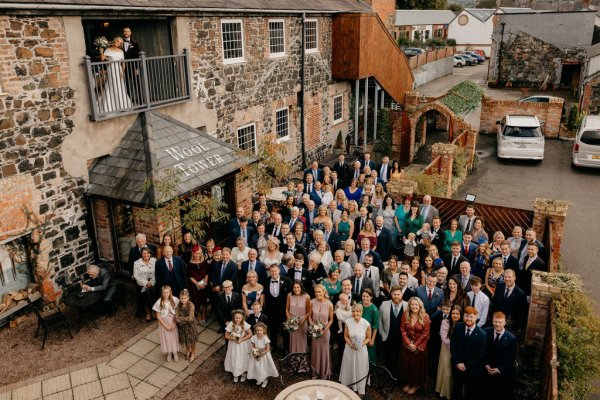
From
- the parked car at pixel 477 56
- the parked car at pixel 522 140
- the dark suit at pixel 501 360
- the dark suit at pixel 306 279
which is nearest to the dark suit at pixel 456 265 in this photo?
the dark suit at pixel 501 360

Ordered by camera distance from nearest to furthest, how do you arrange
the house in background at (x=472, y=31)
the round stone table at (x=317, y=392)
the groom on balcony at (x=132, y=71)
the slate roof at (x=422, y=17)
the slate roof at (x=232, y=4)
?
the round stone table at (x=317, y=392)
the slate roof at (x=232, y=4)
the groom on balcony at (x=132, y=71)
the slate roof at (x=422, y=17)
the house in background at (x=472, y=31)

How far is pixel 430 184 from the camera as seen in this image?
48.2 ft

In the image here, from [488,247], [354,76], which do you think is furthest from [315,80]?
[488,247]

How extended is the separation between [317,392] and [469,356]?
2519 mm

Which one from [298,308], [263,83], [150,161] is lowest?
[298,308]

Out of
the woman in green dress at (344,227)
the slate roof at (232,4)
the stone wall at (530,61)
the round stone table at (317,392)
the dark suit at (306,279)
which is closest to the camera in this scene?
the round stone table at (317,392)

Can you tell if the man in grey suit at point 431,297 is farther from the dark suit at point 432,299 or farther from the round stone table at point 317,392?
the round stone table at point 317,392

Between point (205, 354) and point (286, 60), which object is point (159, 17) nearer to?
point (286, 60)

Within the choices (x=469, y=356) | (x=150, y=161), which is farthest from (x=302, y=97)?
(x=469, y=356)

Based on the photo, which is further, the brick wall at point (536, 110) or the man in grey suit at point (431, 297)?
the brick wall at point (536, 110)

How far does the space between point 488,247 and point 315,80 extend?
11907mm

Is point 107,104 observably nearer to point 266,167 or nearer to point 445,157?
point 266,167

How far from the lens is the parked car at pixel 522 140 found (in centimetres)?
2078

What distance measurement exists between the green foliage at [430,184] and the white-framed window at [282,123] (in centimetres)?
566
